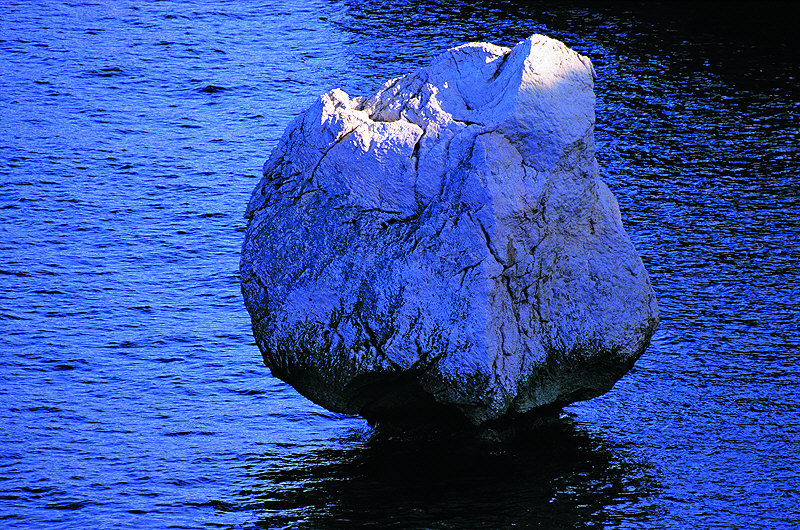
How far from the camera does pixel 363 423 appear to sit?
7785 mm

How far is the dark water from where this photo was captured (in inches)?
272

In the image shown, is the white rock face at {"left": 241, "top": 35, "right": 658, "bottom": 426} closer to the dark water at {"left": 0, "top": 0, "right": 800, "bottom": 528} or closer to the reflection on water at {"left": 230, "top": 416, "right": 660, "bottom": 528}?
the reflection on water at {"left": 230, "top": 416, "right": 660, "bottom": 528}

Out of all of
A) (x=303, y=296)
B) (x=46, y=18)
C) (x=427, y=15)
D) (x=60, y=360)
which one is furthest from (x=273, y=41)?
(x=303, y=296)

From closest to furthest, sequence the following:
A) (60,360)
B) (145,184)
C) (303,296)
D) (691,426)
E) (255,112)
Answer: (303,296)
(691,426)
(60,360)
(145,184)
(255,112)

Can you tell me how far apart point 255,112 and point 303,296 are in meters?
6.36

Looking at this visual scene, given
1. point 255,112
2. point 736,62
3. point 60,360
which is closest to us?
point 60,360

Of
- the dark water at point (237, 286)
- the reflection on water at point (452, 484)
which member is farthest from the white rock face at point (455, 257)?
the dark water at point (237, 286)

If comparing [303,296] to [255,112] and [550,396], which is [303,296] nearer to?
[550,396]

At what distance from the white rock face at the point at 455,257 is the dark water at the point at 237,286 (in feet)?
1.96

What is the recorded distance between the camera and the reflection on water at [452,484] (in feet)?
21.9

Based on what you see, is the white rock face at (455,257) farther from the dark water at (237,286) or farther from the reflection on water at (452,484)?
the dark water at (237,286)

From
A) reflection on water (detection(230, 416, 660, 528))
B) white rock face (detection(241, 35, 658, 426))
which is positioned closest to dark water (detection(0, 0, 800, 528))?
reflection on water (detection(230, 416, 660, 528))

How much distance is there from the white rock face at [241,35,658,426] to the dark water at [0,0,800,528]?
1.96 ft

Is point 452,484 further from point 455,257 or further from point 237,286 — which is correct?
point 237,286
